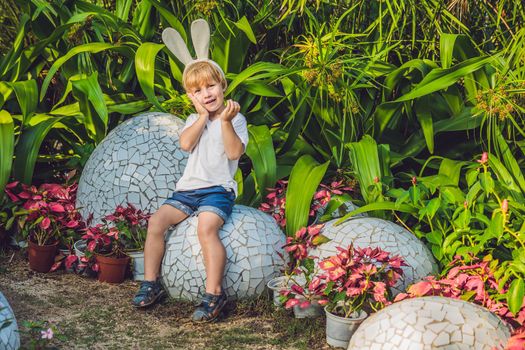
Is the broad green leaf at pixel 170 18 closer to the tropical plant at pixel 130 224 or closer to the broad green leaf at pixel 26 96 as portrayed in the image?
the broad green leaf at pixel 26 96

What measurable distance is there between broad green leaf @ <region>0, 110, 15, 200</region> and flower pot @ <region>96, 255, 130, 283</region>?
29.6 inches

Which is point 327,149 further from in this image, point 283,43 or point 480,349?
point 480,349

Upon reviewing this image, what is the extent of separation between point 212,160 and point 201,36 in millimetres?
664

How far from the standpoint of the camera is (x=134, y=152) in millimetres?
4711

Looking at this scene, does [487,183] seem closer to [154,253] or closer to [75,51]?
[154,253]

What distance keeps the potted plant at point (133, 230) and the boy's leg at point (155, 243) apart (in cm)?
25

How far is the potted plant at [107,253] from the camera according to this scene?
14.7 feet

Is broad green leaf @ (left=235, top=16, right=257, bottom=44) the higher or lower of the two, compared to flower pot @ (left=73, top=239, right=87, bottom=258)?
higher

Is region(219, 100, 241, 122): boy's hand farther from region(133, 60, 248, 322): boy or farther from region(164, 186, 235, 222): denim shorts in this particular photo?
region(164, 186, 235, 222): denim shorts

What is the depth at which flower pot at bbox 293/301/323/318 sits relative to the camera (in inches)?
156

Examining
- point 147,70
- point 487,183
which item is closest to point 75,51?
point 147,70

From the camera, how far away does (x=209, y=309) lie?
3992 millimetres

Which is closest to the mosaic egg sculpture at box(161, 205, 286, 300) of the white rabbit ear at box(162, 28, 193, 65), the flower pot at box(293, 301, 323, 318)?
the flower pot at box(293, 301, 323, 318)

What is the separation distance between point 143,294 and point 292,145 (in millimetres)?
1378
